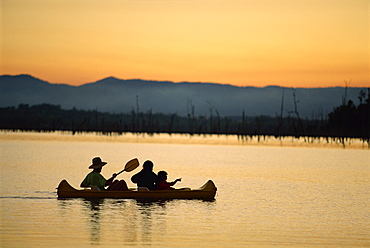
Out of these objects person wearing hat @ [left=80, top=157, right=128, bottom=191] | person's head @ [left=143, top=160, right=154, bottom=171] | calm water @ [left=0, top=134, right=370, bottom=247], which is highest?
person's head @ [left=143, top=160, right=154, bottom=171]

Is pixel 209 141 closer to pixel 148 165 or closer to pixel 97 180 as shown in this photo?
pixel 97 180

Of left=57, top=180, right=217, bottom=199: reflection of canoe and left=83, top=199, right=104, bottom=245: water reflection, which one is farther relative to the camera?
left=57, top=180, right=217, bottom=199: reflection of canoe

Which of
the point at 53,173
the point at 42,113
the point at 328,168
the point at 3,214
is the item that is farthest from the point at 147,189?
the point at 42,113

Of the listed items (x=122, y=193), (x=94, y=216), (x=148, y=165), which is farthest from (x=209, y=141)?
(x=94, y=216)

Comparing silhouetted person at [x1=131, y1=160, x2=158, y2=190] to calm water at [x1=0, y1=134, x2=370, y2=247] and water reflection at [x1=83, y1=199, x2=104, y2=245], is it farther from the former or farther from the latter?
water reflection at [x1=83, y1=199, x2=104, y2=245]

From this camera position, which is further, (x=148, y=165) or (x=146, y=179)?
(x=146, y=179)

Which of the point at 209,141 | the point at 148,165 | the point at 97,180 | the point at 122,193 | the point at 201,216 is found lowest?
the point at 201,216

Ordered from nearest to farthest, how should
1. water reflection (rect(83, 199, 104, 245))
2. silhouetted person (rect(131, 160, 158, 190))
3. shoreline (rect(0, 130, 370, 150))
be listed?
water reflection (rect(83, 199, 104, 245)) < silhouetted person (rect(131, 160, 158, 190)) < shoreline (rect(0, 130, 370, 150))

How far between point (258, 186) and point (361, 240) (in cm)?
1030

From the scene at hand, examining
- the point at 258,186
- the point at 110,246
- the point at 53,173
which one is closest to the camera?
the point at 110,246

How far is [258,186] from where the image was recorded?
2305 cm

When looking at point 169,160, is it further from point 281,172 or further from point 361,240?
point 361,240

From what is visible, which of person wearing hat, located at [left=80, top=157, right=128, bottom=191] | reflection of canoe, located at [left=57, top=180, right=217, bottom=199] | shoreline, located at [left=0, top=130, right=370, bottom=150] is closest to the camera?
person wearing hat, located at [left=80, top=157, right=128, bottom=191]

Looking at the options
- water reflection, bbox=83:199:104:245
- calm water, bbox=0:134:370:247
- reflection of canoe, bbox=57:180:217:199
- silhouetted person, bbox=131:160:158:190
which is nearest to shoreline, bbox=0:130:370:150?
calm water, bbox=0:134:370:247
